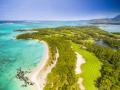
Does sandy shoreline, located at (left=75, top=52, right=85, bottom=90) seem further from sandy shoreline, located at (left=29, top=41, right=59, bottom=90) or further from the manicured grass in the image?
sandy shoreline, located at (left=29, top=41, right=59, bottom=90)

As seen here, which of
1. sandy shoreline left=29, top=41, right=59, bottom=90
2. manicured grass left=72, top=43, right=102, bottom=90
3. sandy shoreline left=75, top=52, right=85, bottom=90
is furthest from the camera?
manicured grass left=72, top=43, right=102, bottom=90

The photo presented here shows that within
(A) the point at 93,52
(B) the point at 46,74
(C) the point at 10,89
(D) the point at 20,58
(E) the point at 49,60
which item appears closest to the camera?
(C) the point at 10,89

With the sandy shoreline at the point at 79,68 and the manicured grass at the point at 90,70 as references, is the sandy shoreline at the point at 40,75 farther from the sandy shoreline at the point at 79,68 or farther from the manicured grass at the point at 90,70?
the manicured grass at the point at 90,70

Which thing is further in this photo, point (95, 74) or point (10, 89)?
point (95, 74)

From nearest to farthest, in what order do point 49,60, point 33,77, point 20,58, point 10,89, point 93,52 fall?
point 10,89 < point 33,77 < point 49,60 < point 20,58 < point 93,52

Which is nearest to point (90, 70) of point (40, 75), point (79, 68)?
point (79, 68)

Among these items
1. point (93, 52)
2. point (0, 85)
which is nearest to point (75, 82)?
point (0, 85)

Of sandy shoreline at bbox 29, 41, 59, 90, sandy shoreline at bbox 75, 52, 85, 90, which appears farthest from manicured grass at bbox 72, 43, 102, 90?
sandy shoreline at bbox 29, 41, 59, 90

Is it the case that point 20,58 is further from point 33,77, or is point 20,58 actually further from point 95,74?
point 95,74
